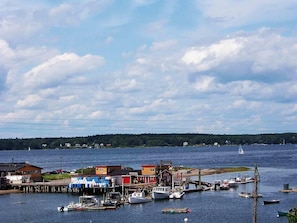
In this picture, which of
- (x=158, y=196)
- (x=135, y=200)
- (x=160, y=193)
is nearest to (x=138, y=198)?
(x=135, y=200)

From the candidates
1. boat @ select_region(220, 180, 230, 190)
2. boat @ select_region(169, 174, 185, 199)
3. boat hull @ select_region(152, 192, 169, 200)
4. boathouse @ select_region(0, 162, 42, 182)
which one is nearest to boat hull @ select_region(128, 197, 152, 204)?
boat hull @ select_region(152, 192, 169, 200)

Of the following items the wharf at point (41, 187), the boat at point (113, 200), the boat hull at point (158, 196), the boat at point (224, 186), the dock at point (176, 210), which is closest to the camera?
the dock at point (176, 210)

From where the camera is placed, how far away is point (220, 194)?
332 ft

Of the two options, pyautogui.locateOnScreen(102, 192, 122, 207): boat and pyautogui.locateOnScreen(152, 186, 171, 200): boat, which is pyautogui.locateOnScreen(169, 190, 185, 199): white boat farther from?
pyautogui.locateOnScreen(102, 192, 122, 207): boat

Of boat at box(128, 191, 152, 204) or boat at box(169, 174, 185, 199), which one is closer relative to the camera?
boat at box(128, 191, 152, 204)

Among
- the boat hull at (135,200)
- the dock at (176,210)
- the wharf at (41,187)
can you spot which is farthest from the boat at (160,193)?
the wharf at (41,187)

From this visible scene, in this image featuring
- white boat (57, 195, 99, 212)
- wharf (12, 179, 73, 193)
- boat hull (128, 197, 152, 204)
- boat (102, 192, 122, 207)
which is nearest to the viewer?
white boat (57, 195, 99, 212)

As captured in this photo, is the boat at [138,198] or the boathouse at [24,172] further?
the boathouse at [24,172]

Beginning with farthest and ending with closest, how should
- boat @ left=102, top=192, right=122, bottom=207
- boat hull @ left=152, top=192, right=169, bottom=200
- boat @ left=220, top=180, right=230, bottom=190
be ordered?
boat @ left=220, top=180, right=230, bottom=190 < boat hull @ left=152, top=192, right=169, bottom=200 < boat @ left=102, top=192, right=122, bottom=207

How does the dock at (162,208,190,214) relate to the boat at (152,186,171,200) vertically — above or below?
below

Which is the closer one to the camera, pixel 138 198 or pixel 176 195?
pixel 138 198

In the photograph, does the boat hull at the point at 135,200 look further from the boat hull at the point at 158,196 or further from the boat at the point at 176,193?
the boat at the point at 176,193

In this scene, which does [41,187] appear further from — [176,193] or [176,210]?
[176,210]

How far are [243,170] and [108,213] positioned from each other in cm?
8029
